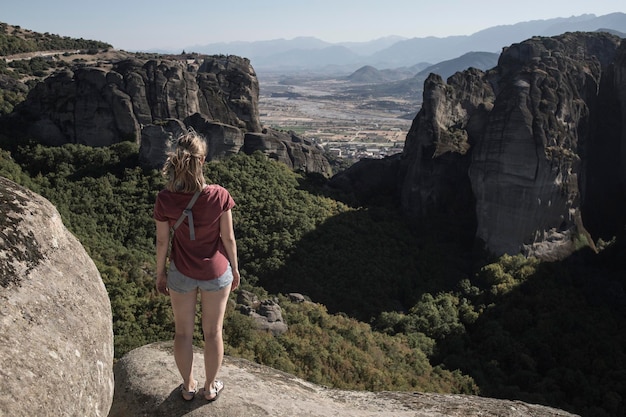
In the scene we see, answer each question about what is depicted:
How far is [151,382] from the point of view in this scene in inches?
274

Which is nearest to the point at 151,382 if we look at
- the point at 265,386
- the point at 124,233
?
the point at 265,386

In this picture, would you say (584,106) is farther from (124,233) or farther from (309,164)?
(124,233)

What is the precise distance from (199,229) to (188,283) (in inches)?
26.4

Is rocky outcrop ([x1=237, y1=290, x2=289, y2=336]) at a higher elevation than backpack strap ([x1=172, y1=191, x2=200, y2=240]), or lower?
lower

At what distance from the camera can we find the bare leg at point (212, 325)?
20.3 feet

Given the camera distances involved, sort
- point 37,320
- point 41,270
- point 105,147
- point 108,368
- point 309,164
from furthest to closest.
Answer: point 309,164 < point 105,147 < point 108,368 < point 41,270 < point 37,320

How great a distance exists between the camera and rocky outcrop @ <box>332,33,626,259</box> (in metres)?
36.0

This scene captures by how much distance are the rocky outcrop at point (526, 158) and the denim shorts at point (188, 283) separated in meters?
33.7

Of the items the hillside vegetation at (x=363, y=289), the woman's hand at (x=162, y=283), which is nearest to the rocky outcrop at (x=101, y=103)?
the hillside vegetation at (x=363, y=289)

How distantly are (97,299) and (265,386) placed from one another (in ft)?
9.33

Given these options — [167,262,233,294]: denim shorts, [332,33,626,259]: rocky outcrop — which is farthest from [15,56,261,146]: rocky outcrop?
[167,262,233,294]: denim shorts

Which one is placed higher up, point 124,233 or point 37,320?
point 37,320

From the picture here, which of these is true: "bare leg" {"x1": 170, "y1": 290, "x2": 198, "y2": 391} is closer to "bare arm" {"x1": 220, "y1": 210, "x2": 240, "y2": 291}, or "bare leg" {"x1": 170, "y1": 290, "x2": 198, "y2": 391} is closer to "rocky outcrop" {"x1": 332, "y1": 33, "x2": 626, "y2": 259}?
"bare arm" {"x1": 220, "y1": 210, "x2": 240, "y2": 291}

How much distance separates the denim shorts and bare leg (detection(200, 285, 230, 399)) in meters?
0.09
